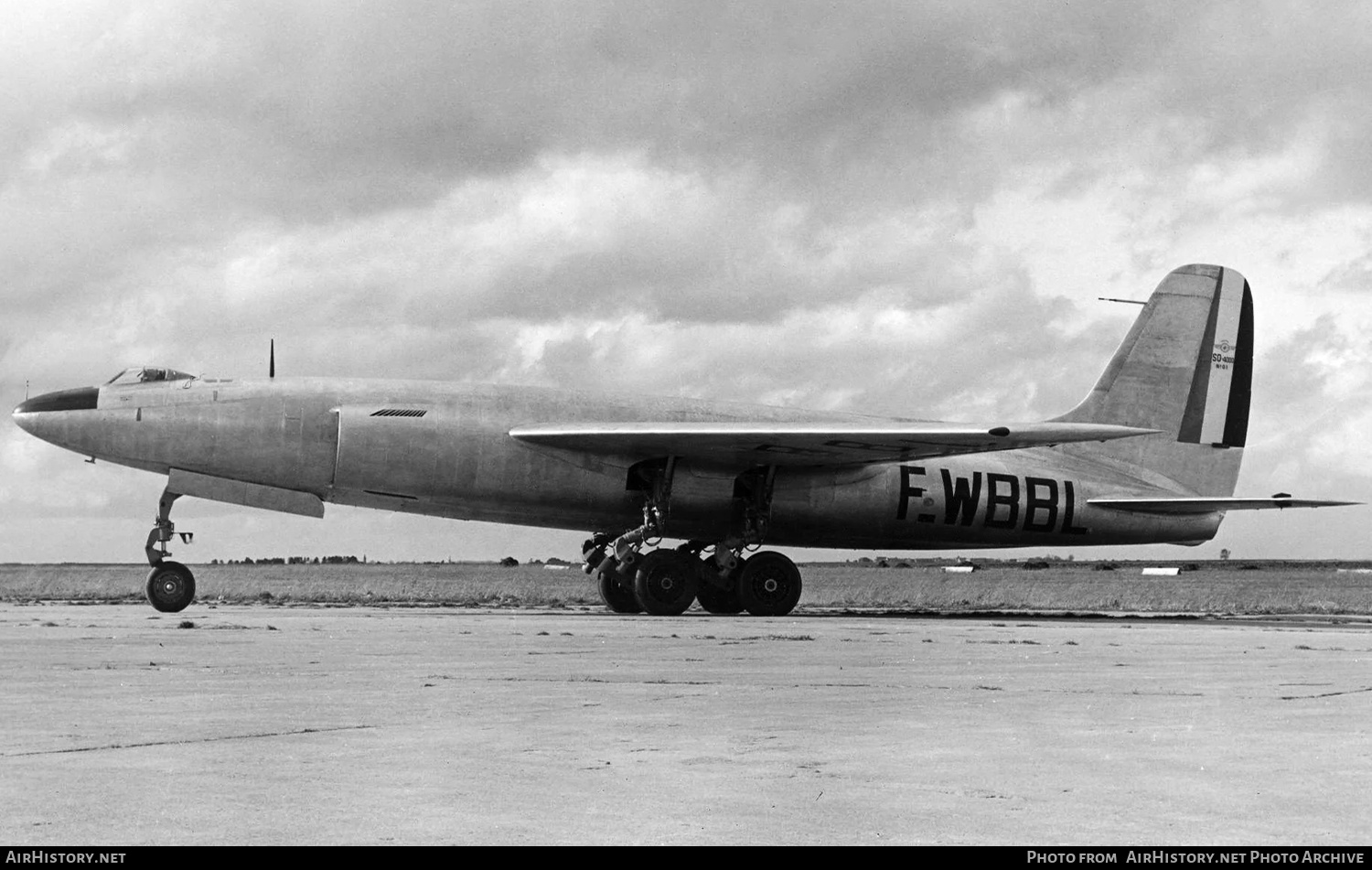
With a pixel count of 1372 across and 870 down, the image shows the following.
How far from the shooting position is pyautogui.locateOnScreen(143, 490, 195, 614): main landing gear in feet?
76.4

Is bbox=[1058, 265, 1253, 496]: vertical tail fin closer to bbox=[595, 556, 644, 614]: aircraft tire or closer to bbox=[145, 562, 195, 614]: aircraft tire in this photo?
bbox=[595, 556, 644, 614]: aircraft tire

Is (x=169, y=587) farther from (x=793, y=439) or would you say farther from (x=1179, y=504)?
(x=1179, y=504)

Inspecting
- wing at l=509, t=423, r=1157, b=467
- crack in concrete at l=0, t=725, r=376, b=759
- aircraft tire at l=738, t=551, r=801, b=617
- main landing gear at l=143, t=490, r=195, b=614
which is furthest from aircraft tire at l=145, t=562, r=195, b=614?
crack in concrete at l=0, t=725, r=376, b=759

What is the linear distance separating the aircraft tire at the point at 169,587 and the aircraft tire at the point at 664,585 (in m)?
7.11

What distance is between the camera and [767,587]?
25984 millimetres

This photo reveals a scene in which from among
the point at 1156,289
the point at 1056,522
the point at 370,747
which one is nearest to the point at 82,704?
the point at 370,747

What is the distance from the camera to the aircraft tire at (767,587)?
26.0 meters

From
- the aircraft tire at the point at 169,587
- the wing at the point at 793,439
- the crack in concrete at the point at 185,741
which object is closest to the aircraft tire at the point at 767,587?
the wing at the point at 793,439

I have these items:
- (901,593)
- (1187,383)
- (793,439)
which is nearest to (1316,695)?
(793,439)

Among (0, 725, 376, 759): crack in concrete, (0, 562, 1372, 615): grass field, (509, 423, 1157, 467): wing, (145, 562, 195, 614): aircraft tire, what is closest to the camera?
(0, 725, 376, 759): crack in concrete

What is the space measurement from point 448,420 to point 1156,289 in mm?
15281

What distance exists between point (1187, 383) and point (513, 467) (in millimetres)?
14665

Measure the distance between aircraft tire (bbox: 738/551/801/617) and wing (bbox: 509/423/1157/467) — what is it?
1.82m
